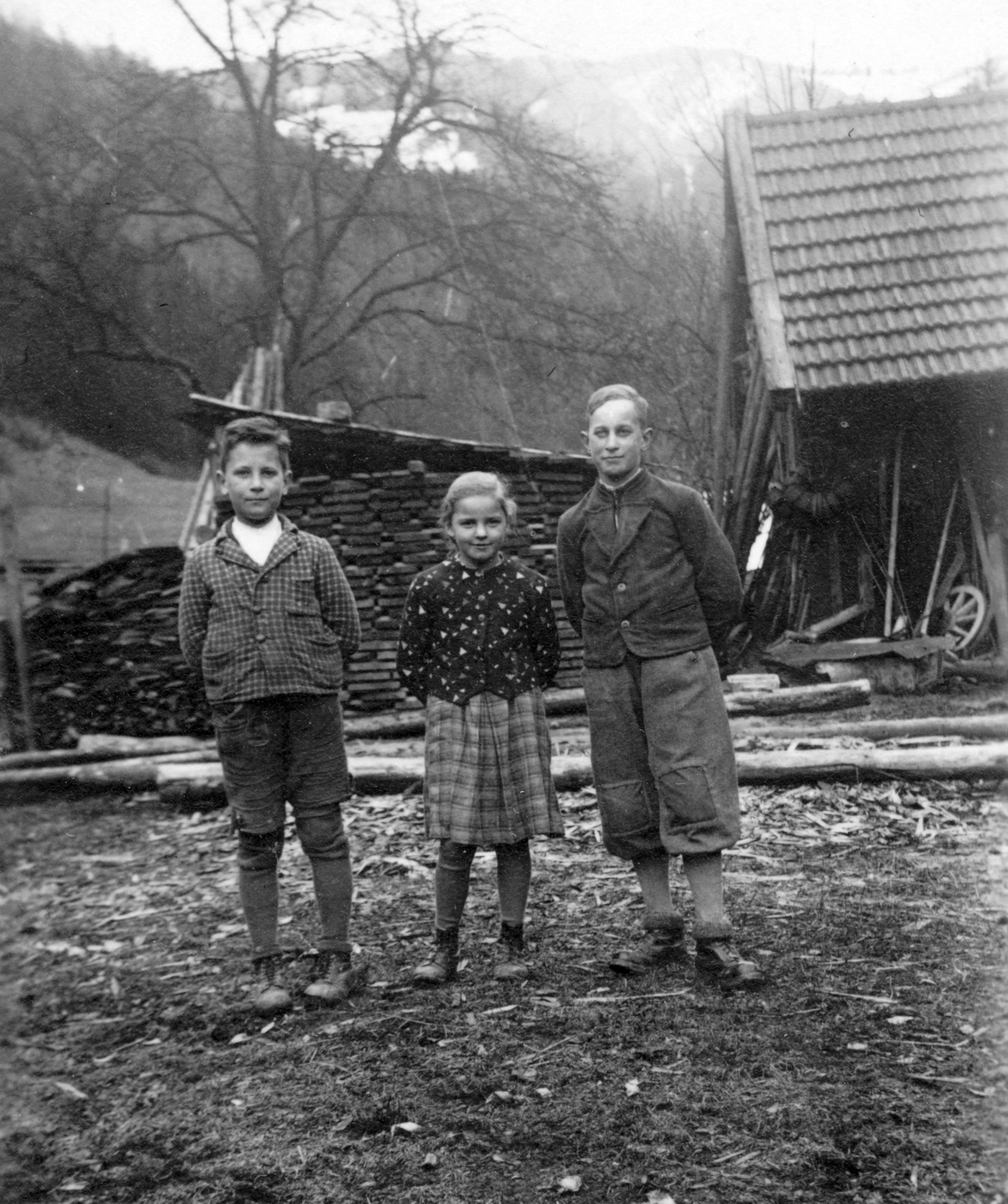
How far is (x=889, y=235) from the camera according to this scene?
9914mm

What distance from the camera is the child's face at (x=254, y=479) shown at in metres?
3.45

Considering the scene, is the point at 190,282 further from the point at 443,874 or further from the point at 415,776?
the point at 443,874

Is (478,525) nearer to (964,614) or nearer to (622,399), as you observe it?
(622,399)

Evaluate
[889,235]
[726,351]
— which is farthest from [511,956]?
[726,351]

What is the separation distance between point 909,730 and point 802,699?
5.05 feet

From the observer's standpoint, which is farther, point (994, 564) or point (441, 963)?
point (994, 564)

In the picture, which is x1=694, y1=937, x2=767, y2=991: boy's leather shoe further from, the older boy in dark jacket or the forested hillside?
the forested hillside

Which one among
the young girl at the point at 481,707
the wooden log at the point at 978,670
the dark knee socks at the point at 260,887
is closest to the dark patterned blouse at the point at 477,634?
the young girl at the point at 481,707

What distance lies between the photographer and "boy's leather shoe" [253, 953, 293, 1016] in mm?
3260

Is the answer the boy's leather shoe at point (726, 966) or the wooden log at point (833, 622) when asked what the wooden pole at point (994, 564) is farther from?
the boy's leather shoe at point (726, 966)

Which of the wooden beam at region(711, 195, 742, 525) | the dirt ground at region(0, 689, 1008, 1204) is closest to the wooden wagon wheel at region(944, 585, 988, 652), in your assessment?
the wooden beam at region(711, 195, 742, 525)

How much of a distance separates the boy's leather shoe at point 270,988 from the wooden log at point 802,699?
545 cm

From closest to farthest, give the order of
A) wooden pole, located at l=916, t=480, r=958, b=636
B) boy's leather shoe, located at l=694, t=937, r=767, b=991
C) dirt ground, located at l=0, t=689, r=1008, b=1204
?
dirt ground, located at l=0, t=689, r=1008, b=1204 < boy's leather shoe, located at l=694, t=937, r=767, b=991 < wooden pole, located at l=916, t=480, r=958, b=636

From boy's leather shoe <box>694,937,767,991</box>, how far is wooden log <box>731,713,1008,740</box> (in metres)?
3.82
